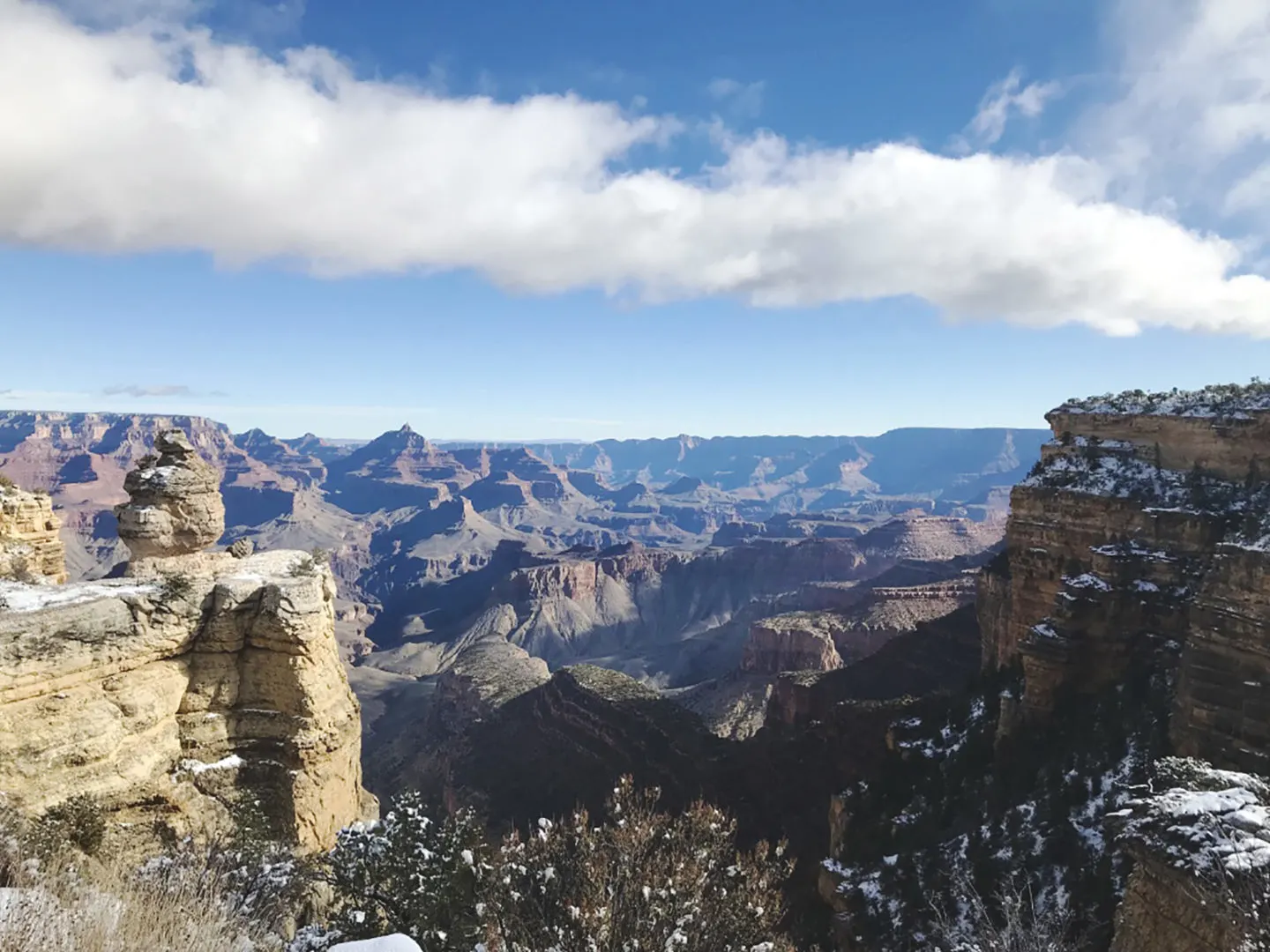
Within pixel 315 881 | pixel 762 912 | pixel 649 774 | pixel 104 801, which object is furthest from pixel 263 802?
pixel 649 774

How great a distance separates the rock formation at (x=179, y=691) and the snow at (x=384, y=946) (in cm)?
833

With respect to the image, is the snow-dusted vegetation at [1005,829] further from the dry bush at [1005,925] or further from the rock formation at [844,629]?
the rock formation at [844,629]

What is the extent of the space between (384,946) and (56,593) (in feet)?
38.8

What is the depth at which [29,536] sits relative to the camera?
75.3 feet

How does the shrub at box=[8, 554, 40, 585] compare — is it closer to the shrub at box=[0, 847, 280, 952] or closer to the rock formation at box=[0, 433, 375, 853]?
the rock formation at box=[0, 433, 375, 853]

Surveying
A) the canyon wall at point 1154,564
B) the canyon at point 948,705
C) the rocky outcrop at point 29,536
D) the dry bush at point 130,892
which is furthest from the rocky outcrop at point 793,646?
the dry bush at point 130,892

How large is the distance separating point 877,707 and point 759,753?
25.9ft

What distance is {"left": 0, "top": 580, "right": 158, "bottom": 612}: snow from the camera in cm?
1469

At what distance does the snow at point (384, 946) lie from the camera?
27.0ft

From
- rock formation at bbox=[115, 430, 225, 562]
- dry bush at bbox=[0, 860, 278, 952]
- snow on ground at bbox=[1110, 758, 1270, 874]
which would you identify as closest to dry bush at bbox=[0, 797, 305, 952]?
dry bush at bbox=[0, 860, 278, 952]

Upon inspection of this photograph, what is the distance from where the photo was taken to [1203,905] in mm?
9016

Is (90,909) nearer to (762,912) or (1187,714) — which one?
(762,912)

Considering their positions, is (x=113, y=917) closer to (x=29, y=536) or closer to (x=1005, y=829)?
(x=29, y=536)

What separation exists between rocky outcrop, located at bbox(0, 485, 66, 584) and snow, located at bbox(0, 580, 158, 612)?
5358 mm
